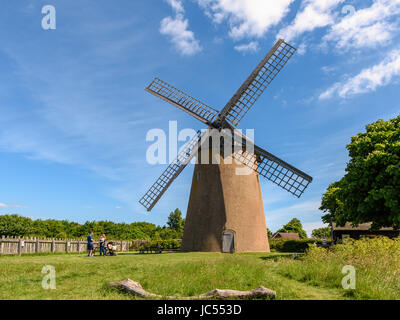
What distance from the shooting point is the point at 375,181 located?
14.2 meters

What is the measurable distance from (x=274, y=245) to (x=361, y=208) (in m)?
14.5

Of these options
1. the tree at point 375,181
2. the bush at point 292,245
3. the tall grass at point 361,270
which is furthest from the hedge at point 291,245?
the tall grass at point 361,270

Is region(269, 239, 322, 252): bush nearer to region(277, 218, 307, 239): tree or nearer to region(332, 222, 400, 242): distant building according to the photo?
region(332, 222, 400, 242): distant building

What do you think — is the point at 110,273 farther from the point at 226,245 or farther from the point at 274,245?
the point at 274,245

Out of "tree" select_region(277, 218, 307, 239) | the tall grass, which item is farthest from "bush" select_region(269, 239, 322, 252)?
"tree" select_region(277, 218, 307, 239)

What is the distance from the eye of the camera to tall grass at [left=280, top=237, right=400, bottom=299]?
23.1ft

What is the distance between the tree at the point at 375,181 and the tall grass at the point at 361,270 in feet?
8.86

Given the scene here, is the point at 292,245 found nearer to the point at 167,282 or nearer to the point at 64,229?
the point at 167,282

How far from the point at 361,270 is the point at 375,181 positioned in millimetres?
6840

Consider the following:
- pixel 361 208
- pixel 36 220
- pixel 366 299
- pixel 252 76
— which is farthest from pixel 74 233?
pixel 366 299

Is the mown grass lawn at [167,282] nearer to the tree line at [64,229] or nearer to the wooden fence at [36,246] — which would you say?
the wooden fence at [36,246]

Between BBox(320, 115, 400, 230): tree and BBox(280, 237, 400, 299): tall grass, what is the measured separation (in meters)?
2.70

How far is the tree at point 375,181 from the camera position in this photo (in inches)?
513
